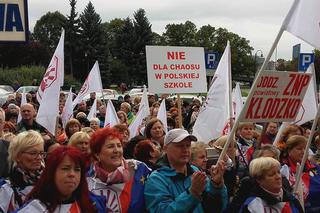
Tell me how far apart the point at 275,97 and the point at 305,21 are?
0.69 m

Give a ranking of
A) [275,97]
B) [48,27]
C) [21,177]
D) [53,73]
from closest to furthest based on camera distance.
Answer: [21,177] < [275,97] < [53,73] < [48,27]

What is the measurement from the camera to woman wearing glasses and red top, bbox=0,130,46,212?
3631 millimetres

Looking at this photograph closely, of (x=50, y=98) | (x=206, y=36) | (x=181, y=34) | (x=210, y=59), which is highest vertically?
(x=181, y=34)

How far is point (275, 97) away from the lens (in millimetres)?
4492

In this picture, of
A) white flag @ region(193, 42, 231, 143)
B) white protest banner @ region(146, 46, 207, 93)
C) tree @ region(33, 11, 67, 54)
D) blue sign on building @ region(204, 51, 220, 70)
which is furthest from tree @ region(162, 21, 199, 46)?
white flag @ region(193, 42, 231, 143)

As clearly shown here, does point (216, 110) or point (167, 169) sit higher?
point (216, 110)

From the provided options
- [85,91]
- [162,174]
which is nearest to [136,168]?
[162,174]

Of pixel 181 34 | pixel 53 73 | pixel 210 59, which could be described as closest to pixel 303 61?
pixel 210 59

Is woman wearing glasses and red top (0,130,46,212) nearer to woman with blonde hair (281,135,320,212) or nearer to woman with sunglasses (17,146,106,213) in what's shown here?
woman with sunglasses (17,146,106,213)

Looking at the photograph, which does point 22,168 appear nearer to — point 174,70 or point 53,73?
point 53,73

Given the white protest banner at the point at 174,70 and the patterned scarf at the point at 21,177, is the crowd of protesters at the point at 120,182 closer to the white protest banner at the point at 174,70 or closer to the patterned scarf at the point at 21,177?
the patterned scarf at the point at 21,177

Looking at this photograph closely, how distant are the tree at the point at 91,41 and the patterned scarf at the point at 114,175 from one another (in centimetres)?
5730

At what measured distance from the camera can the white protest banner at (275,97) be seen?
4270 millimetres

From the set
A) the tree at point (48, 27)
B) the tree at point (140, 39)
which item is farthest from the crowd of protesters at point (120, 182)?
the tree at point (48, 27)
